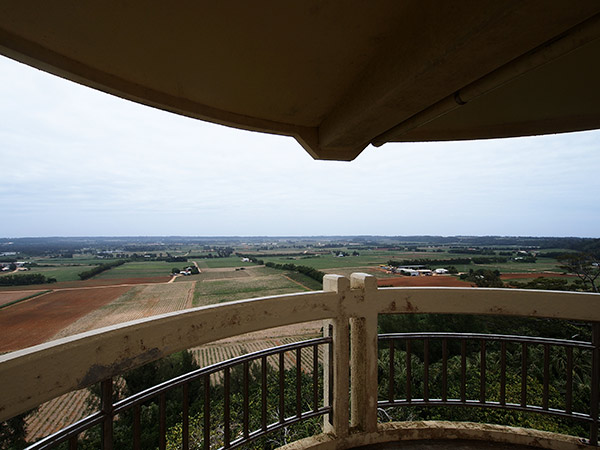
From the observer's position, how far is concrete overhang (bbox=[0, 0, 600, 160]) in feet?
4.83

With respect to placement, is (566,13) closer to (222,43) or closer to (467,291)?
(222,43)

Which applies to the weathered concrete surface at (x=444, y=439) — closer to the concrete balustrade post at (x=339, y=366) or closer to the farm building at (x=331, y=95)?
the farm building at (x=331, y=95)

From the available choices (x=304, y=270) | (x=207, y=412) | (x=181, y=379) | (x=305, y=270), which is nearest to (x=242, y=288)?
(x=305, y=270)

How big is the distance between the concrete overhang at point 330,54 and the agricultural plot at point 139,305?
27.1 m

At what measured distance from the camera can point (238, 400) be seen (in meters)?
17.5

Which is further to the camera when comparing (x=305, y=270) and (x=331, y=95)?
(x=305, y=270)

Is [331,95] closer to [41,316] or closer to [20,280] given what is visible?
[41,316]

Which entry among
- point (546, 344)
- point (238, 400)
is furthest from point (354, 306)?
point (238, 400)

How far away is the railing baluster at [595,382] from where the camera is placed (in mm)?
2395

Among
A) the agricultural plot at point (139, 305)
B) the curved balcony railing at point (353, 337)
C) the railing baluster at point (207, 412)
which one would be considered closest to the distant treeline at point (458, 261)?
the agricultural plot at point (139, 305)

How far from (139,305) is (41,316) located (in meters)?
11.1

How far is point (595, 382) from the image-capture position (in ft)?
8.09

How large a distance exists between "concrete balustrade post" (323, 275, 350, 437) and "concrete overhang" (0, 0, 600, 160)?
4.73 ft

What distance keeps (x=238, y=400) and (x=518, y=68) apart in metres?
19.9
